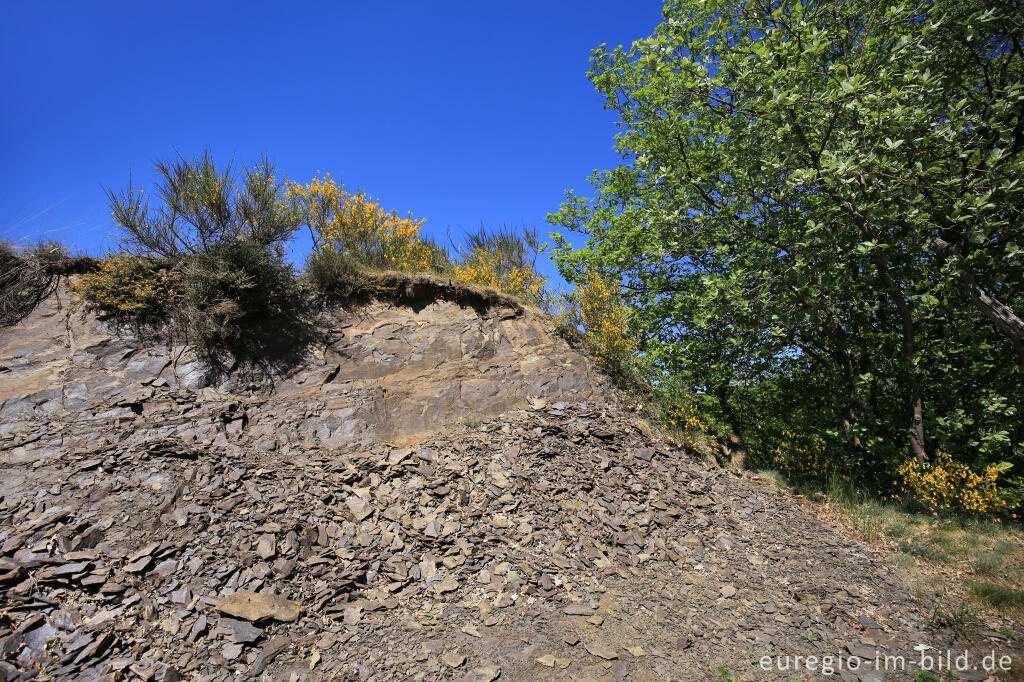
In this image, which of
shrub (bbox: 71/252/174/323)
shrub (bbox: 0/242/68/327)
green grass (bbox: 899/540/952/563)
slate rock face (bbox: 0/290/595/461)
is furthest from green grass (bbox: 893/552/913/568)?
shrub (bbox: 0/242/68/327)

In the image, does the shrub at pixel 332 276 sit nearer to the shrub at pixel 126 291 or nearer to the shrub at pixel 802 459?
the shrub at pixel 126 291

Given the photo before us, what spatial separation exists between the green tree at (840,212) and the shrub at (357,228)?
4.05m

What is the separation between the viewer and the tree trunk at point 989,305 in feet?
17.4

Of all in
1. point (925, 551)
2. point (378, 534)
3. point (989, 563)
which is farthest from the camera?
point (925, 551)

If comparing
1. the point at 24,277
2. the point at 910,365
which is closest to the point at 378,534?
the point at 910,365

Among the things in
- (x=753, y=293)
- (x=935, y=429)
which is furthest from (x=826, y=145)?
(x=935, y=429)

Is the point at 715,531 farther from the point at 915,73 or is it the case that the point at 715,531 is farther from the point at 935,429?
the point at 915,73

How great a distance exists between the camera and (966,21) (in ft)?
16.1

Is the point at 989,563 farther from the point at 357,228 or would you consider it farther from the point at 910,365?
the point at 357,228

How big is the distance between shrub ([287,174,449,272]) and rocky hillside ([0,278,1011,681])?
214cm

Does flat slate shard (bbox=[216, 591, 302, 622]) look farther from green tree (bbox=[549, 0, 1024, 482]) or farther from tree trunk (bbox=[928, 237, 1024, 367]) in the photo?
tree trunk (bbox=[928, 237, 1024, 367])

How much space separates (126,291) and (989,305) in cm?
1231

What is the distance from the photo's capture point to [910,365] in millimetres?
6461

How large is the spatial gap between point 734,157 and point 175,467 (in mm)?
8145
